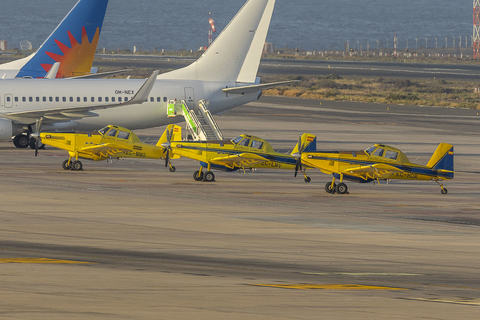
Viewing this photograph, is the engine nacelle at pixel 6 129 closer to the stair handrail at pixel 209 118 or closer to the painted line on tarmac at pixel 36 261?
the stair handrail at pixel 209 118

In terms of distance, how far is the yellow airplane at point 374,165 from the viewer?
38.7 m

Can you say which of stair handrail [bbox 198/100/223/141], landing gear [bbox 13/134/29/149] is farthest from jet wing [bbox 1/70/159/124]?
stair handrail [bbox 198/100/223/141]

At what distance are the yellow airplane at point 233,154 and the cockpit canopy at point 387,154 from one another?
3.89m

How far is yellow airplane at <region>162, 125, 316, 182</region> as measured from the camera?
135 feet

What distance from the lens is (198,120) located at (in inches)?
2164

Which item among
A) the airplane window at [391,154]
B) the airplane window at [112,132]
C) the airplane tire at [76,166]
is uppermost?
the airplane window at [112,132]

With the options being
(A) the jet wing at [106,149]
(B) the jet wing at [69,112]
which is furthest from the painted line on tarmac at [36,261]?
(B) the jet wing at [69,112]

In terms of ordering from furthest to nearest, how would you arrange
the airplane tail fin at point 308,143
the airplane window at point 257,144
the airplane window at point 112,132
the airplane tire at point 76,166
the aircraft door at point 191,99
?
the aircraft door at point 191,99 < the airplane tire at point 76,166 < the airplane window at point 112,132 < the airplane window at point 257,144 < the airplane tail fin at point 308,143

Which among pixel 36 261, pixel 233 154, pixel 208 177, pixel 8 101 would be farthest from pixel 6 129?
pixel 36 261

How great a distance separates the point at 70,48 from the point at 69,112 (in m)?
14.7

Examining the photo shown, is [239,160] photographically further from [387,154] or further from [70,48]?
[70,48]

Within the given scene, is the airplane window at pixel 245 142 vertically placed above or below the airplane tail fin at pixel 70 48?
below

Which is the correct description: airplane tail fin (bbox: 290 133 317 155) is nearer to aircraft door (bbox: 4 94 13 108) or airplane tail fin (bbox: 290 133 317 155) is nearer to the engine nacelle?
the engine nacelle

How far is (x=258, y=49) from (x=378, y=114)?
3648 cm
